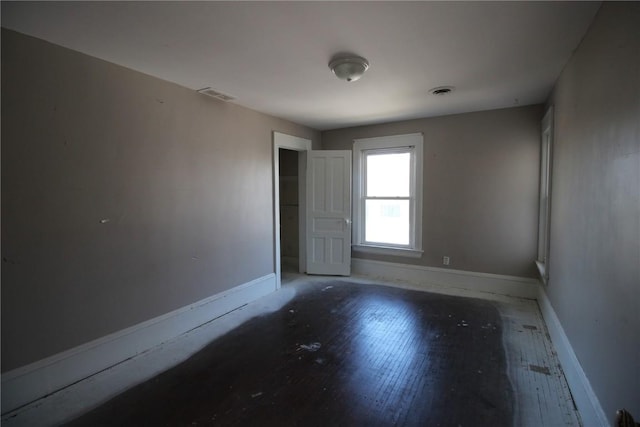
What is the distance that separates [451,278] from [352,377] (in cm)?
271

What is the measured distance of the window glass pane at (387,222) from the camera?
481cm

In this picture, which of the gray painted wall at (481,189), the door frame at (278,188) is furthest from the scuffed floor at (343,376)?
the door frame at (278,188)

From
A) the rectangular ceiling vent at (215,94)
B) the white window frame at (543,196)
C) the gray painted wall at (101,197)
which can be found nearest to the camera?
the gray painted wall at (101,197)

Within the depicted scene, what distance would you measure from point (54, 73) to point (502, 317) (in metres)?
4.49

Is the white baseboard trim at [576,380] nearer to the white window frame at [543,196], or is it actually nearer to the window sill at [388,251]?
the white window frame at [543,196]

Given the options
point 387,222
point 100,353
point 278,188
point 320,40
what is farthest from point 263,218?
point 320,40

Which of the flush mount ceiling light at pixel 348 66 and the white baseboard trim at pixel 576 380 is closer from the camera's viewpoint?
the white baseboard trim at pixel 576 380

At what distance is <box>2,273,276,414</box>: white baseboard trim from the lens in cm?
200

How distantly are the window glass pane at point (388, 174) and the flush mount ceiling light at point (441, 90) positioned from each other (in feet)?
4.69

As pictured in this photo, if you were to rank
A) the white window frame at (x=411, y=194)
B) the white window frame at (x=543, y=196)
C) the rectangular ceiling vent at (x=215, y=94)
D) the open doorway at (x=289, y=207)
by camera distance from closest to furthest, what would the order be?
the rectangular ceiling vent at (x=215, y=94) → the white window frame at (x=543, y=196) → the white window frame at (x=411, y=194) → the open doorway at (x=289, y=207)

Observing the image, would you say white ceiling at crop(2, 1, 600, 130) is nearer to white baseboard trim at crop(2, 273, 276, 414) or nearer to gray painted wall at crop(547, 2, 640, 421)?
gray painted wall at crop(547, 2, 640, 421)

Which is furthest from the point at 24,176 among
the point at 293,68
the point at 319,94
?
the point at 319,94

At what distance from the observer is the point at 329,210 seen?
16.3 ft

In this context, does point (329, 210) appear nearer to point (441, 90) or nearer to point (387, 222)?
point (387, 222)
